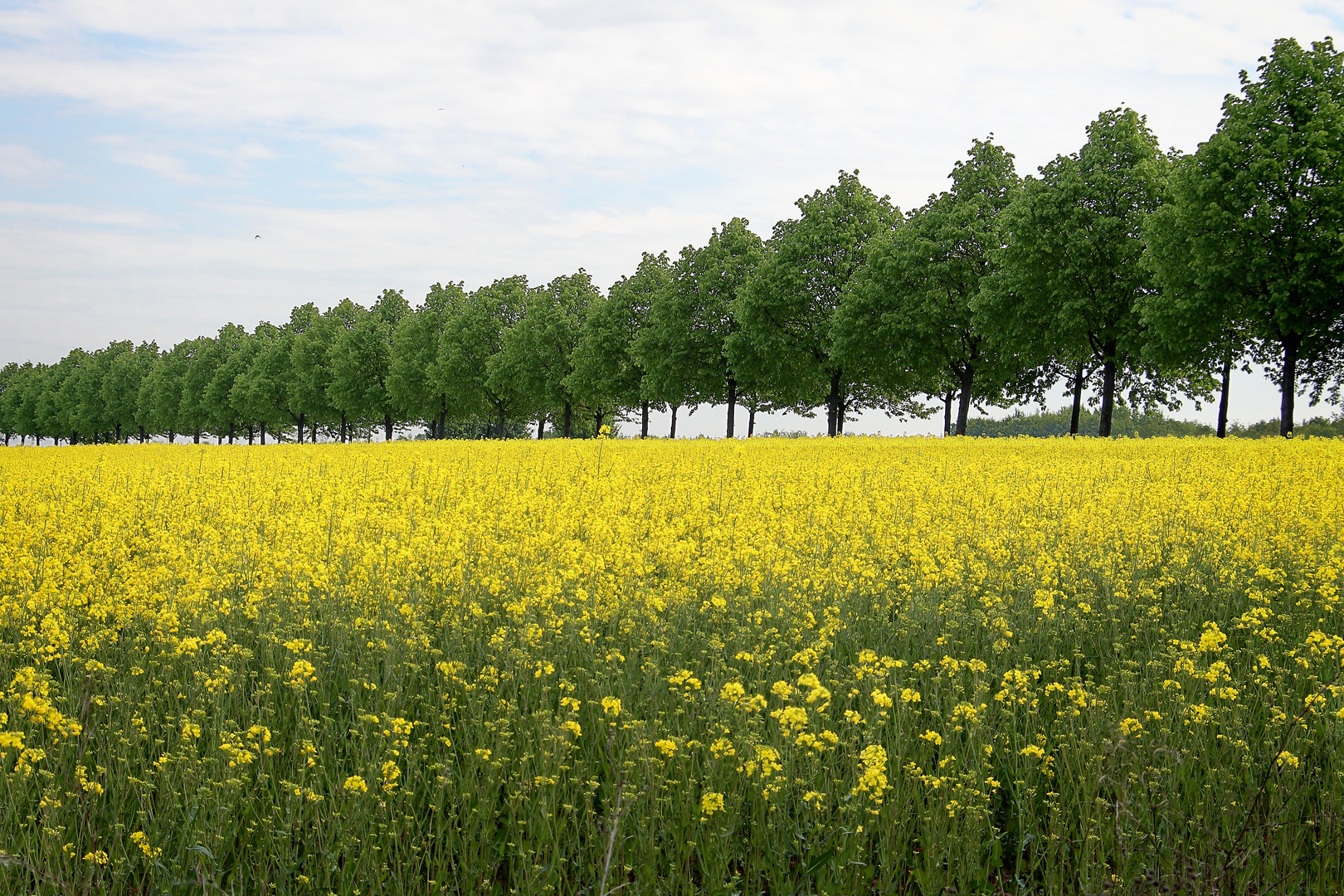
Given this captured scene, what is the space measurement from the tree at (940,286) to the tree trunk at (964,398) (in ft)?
0.12

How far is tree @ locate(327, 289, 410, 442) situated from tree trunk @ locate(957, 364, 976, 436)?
39.6 meters

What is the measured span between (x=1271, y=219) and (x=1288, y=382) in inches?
214

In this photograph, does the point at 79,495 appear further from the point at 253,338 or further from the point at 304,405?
the point at 253,338

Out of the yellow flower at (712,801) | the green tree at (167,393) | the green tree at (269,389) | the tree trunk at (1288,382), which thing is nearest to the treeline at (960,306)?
the tree trunk at (1288,382)

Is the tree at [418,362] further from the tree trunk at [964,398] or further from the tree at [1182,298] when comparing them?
the tree at [1182,298]

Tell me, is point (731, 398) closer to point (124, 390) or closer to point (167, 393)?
point (167, 393)

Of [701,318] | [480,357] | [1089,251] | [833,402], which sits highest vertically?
[1089,251]

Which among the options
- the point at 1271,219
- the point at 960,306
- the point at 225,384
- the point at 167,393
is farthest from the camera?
the point at 167,393

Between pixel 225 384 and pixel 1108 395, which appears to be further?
pixel 225 384

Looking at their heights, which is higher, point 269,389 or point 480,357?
point 480,357

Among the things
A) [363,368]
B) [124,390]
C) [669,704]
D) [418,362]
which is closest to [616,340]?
[418,362]

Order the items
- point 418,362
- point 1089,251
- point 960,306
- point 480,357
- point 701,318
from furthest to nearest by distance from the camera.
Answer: point 418,362 < point 480,357 < point 701,318 < point 960,306 < point 1089,251

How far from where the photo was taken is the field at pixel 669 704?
398 centimetres

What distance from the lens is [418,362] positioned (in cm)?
5909
